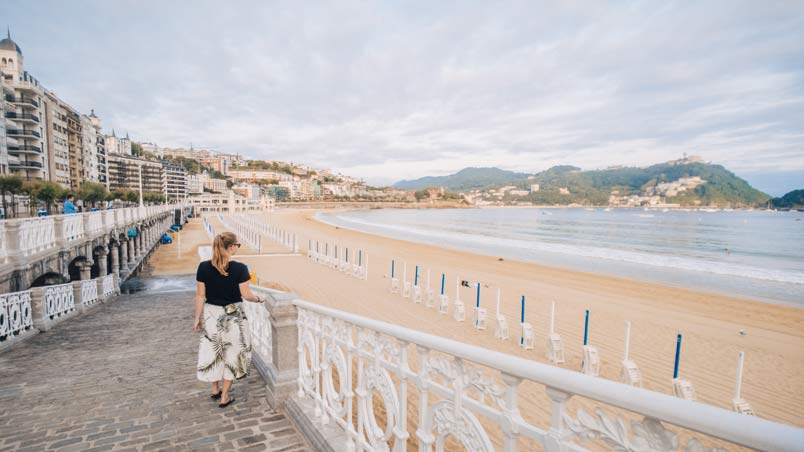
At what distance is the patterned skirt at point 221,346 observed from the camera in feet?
13.5

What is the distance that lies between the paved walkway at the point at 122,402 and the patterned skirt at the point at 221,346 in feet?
1.39

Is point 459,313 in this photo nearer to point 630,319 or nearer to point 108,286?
point 630,319

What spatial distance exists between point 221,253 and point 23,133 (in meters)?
71.9

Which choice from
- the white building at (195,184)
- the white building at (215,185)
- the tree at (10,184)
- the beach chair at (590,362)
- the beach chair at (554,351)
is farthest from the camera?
the white building at (215,185)

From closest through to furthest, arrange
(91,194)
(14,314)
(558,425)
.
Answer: (558,425), (14,314), (91,194)

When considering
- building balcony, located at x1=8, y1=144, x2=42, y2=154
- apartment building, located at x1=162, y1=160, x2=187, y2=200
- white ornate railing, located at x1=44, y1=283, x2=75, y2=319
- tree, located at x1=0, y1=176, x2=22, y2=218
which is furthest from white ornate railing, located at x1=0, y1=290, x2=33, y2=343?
apartment building, located at x1=162, y1=160, x2=187, y2=200

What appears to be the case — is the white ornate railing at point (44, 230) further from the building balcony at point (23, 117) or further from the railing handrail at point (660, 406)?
the building balcony at point (23, 117)

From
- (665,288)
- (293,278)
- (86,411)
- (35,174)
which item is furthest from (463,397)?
(35,174)

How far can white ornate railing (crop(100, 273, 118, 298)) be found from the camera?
1069cm

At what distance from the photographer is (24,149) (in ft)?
175

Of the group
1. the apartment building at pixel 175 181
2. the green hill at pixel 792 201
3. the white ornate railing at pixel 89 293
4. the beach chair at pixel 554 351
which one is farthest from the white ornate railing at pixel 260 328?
the green hill at pixel 792 201

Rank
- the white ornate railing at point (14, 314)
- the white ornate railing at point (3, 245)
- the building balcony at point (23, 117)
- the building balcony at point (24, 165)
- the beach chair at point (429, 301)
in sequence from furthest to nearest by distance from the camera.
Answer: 1. the building balcony at point (23, 117)
2. the building balcony at point (24, 165)
3. the beach chair at point (429, 301)
4. the white ornate railing at point (3, 245)
5. the white ornate railing at point (14, 314)

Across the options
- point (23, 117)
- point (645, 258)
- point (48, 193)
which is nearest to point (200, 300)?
point (645, 258)

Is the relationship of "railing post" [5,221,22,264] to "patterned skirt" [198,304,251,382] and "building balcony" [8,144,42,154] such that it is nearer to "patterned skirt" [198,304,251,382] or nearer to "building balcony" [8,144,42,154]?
"patterned skirt" [198,304,251,382]
